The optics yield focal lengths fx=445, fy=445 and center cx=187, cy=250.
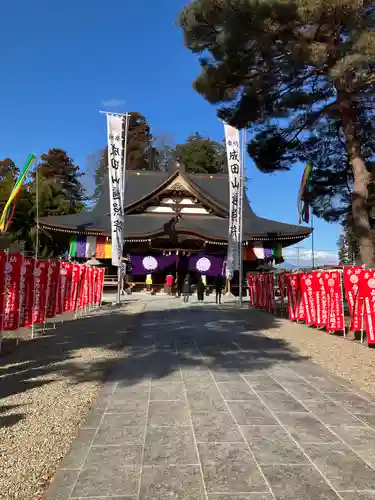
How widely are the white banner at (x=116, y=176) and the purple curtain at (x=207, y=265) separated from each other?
7.57 m

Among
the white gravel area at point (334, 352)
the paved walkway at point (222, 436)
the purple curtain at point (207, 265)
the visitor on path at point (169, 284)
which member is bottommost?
the paved walkway at point (222, 436)

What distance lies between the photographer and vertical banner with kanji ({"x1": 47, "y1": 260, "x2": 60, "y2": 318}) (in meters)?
10.4

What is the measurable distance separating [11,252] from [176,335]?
383cm

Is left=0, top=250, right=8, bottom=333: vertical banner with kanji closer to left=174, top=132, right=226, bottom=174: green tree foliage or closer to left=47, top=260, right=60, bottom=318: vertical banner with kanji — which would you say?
left=47, top=260, right=60, bottom=318: vertical banner with kanji

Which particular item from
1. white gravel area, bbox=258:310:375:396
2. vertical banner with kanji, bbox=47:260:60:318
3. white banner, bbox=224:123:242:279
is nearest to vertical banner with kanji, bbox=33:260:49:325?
vertical banner with kanji, bbox=47:260:60:318

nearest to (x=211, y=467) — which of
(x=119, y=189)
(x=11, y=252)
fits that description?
(x=11, y=252)

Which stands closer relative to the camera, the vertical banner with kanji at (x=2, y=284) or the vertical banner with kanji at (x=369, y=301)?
the vertical banner with kanji at (x=2, y=284)

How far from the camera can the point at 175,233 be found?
24938 mm

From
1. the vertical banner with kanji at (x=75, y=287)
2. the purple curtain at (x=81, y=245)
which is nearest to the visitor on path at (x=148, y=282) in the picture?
the purple curtain at (x=81, y=245)

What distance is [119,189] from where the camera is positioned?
60.8 feet

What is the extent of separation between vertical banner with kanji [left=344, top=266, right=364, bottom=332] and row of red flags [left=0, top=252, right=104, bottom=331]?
21.1 feet

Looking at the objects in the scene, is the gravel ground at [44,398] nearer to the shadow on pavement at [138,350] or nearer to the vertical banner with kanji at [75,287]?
the shadow on pavement at [138,350]

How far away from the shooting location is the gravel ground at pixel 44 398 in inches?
123

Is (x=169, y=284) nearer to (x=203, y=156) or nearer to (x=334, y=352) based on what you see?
(x=334, y=352)
